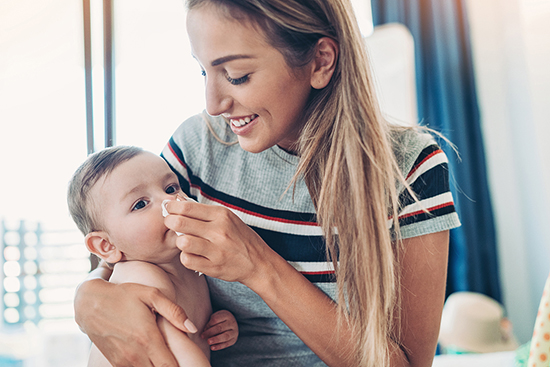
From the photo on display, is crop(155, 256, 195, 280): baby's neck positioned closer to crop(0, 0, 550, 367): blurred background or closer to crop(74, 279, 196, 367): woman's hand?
crop(74, 279, 196, 367): woman's hand

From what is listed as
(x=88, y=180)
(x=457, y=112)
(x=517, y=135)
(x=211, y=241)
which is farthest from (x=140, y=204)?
(x=517, y=135)

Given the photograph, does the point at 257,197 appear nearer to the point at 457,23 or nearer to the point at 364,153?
the point at 364,153

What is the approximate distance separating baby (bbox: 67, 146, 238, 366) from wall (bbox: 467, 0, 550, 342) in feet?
9.03

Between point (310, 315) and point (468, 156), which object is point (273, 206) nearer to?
point (310, 315)

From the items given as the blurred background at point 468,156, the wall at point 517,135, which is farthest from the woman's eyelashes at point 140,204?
the wall at point 517,135

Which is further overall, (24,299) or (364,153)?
(24,299)

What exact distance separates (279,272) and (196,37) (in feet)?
1.88

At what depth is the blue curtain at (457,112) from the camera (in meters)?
2.96

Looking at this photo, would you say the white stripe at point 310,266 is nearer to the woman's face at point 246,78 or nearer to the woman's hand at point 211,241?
the woman's hand at point 211,241

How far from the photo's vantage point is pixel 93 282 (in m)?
0.96

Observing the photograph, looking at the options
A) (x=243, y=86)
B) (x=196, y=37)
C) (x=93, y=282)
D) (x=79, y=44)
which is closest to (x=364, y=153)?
(x=243, y=86)

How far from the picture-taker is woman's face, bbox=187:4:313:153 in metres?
0.89

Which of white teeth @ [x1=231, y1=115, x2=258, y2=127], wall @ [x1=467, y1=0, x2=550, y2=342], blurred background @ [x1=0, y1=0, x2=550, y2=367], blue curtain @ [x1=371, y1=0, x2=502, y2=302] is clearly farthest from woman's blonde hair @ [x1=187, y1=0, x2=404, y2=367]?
wall @ [x1=467, y1=0, x2=550, y2=342]

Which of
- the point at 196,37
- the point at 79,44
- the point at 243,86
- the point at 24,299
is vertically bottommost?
the point at 24,299
